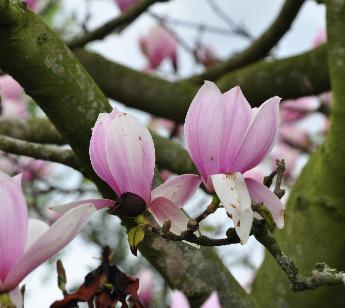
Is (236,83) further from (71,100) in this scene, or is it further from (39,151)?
(71,100)

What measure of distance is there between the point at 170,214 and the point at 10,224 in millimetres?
165

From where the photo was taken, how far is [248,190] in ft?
2.45

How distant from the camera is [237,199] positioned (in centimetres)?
71

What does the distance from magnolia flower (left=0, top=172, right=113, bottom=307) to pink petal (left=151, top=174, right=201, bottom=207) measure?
0.28ft

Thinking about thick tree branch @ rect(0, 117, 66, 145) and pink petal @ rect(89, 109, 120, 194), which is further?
thick tree branch @ rect(0, 117, 66, 145)

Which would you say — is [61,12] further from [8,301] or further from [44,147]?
[8,301]

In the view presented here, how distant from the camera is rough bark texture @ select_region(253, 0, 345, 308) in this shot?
137 cm

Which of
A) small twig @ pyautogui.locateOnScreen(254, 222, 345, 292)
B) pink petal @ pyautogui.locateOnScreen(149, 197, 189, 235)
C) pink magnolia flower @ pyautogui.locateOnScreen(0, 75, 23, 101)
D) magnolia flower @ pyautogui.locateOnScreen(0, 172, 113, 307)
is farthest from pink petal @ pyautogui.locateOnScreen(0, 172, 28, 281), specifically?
pink magnolia flower @ pyautogui.locateOnScreen(0, 75, 23, 101)

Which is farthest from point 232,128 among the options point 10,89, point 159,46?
point 10,89

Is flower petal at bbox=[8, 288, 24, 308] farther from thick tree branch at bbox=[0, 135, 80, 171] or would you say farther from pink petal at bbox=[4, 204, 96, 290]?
thick tree branch at bbox=[0, 135, 80, 171]

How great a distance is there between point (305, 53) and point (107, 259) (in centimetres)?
132

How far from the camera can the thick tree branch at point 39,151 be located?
1269 millimetres

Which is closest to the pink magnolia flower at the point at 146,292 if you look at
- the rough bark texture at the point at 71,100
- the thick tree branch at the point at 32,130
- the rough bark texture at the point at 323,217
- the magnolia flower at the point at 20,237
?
the rough bark texture at the point at 323,217

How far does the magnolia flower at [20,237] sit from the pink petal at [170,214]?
0.09m
